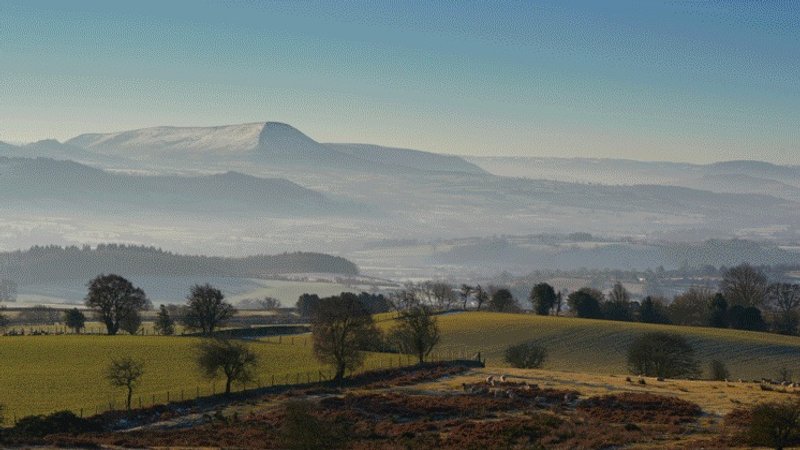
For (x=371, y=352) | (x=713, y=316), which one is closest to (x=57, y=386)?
(x=371, y=352)

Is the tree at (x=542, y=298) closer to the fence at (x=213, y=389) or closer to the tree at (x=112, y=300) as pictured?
the fence at (x=213, y=389)

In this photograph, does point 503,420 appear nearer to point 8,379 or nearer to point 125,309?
point 8,379

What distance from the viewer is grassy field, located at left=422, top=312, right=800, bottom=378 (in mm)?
94312

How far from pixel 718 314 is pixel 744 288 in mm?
25742

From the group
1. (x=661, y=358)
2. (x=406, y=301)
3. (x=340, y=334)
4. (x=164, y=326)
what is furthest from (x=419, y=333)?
(x=406, y=301)

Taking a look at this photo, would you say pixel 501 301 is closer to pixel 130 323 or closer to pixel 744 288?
pixel 744 288

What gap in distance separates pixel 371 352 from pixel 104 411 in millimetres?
38941

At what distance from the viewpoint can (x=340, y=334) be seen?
7619cm

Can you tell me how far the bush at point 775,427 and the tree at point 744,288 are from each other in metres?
101

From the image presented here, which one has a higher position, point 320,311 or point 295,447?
point 320,311

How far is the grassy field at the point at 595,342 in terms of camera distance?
9431 cm

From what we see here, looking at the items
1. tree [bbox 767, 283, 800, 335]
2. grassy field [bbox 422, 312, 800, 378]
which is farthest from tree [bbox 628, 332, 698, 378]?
tree [bbox 767, 283, 800, 335]

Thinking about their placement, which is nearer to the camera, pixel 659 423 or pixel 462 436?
pixel 462 436

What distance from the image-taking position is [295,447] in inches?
1775
